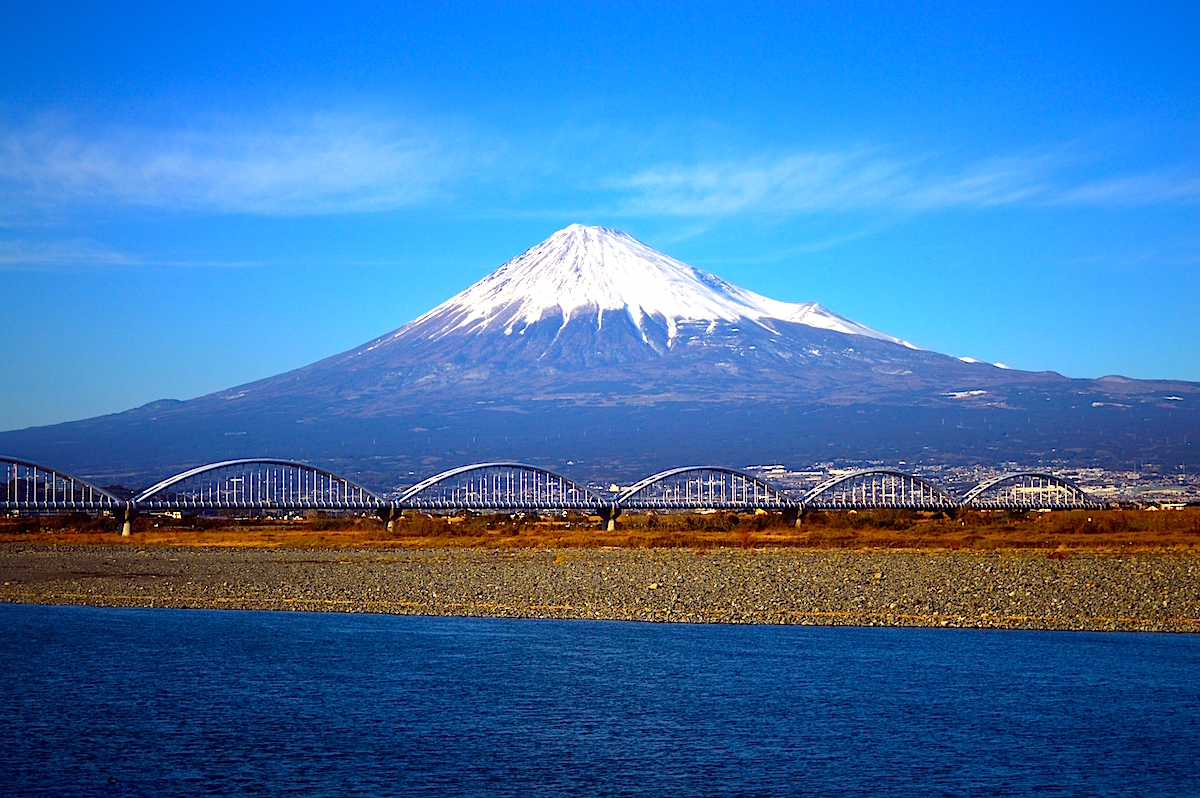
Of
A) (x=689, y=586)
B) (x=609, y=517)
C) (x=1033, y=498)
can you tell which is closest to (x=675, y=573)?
(x=689, y=586)

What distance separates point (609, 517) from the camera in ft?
317

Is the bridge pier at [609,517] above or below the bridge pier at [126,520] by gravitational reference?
below

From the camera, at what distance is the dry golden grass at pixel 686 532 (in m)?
66.1

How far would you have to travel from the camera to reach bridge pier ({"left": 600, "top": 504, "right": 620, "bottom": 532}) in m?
88.9

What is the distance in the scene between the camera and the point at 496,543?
71.1 metres

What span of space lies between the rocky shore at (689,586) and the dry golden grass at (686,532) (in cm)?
945

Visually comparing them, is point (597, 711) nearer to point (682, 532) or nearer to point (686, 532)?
point (686, 532)

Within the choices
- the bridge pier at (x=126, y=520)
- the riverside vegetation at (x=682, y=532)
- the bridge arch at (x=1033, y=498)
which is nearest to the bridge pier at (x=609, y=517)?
the riverside vegetation at (x=682, y=532)

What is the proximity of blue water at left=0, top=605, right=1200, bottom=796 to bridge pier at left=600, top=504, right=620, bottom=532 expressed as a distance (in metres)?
54.5

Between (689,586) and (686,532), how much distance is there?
3831 centimetres

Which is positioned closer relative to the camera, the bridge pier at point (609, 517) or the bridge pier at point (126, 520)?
the bridge pier at point (126, 520)

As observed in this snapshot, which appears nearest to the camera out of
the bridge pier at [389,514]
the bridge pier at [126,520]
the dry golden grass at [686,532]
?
the dry golden grass at [686,532]

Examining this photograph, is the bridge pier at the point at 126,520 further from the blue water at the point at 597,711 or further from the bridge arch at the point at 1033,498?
the bridge arch at the point at 1033,498

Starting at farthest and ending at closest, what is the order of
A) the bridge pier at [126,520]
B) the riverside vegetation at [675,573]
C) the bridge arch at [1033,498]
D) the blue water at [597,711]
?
the bridge arch at [1033,498] → the bridge pier at [126,520] → the riverside vegetation at [675,573] → the blue water at [597,711]
